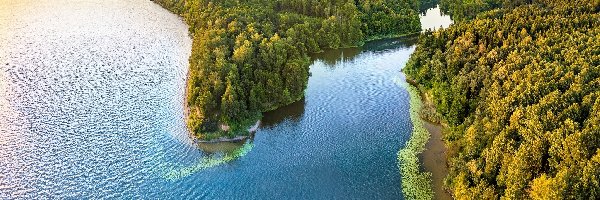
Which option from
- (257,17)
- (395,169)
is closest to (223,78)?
(395,169)

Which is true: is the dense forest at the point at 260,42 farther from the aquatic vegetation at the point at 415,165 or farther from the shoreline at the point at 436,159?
the shoreline at the point at 436,159

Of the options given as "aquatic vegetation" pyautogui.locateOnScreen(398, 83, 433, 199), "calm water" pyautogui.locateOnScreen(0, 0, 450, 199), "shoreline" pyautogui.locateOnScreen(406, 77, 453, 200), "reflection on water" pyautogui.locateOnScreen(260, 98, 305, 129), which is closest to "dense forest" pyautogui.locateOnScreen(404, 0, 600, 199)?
"shoreline" pyautogui.locateOnScreen(406, 77, 453, 200)

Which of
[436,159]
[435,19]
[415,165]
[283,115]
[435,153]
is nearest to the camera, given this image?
[415,165]

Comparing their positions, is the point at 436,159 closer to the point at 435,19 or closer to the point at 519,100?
the point at 519,100

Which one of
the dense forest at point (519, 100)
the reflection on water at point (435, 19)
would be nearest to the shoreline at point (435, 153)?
the dense forest at point (519, 100)

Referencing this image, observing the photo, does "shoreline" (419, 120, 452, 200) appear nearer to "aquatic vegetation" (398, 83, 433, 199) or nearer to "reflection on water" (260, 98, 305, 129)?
"aquatic vegetation" (398, 83, 433, 199)

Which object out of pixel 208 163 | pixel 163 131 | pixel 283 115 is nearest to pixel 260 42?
pixel 283 115
